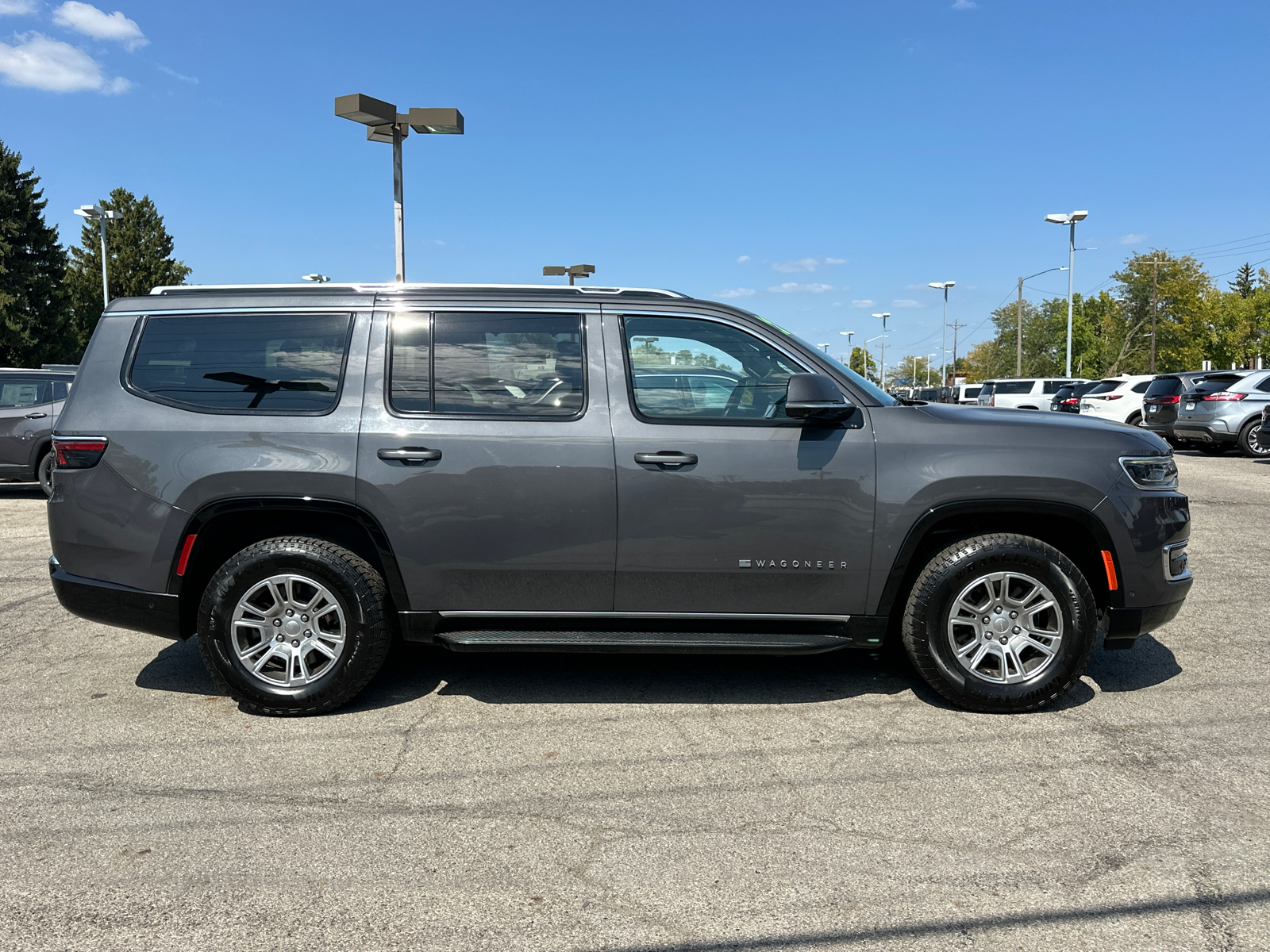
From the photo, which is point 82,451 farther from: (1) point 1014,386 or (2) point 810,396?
(1) point 1014,386

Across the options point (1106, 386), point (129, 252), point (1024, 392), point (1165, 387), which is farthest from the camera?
point (129, 252)

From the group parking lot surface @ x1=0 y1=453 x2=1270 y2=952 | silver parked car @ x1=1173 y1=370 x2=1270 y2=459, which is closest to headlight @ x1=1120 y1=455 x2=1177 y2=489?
parking lot surface @ x1=0 y1=453 x2=1270 y2=952

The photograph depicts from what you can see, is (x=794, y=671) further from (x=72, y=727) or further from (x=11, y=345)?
(x=11, y=345)

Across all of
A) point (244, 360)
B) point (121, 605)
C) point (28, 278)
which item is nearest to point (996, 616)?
point (244, 360)

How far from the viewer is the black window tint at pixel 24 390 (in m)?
12.0

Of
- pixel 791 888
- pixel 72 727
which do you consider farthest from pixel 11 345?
pixel 791 888

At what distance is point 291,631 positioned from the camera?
14.0 ft

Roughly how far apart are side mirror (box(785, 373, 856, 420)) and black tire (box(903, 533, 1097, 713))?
890 millimetres

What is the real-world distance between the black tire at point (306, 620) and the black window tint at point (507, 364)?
0.85 metres

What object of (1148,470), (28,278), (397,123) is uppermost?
(28,278)

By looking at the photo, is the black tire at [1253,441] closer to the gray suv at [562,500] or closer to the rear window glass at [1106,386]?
the rear window glass at [1106,386]

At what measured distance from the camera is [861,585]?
4.18 meters

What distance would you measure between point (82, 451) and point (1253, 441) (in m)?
19.3

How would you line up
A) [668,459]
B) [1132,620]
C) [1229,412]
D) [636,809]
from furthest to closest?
1. [1229,412]
2. [1132,620]
3. [668,459]
4. [636,809]
